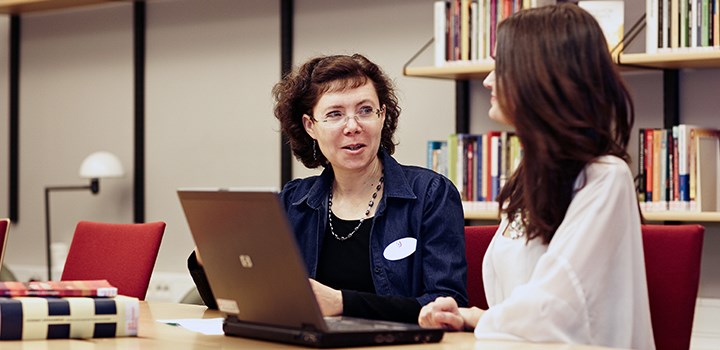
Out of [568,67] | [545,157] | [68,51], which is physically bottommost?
[545,157]

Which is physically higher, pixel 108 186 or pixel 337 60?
pixel 337 60

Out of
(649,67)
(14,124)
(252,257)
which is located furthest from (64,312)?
(14,124)

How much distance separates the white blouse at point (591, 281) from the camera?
1952 millimetres

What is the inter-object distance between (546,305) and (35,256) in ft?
15.6

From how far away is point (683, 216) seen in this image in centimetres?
372

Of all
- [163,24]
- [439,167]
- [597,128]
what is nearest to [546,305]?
[597,128]

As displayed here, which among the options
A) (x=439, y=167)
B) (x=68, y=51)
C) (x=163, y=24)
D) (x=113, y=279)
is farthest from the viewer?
(x=68, y=51)

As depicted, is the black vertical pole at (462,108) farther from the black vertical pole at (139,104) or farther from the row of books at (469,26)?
the black vertical pole at (139,104)

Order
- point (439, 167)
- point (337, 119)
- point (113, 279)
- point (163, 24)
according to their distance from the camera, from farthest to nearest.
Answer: point (163, 24) → point (439, 167) → point (113, 279) → point (337, 119)

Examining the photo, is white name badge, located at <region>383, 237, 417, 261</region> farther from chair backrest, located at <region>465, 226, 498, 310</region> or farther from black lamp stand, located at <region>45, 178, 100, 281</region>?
black lamp stand, located at <region>45, 178, 100, 281</region>

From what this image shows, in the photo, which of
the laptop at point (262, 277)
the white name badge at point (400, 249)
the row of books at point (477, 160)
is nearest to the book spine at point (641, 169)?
the row of books at point (477, 160)

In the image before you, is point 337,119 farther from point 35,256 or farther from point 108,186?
point 35,256

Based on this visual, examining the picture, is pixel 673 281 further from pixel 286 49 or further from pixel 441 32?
pixel 286 49

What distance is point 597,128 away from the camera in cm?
203
